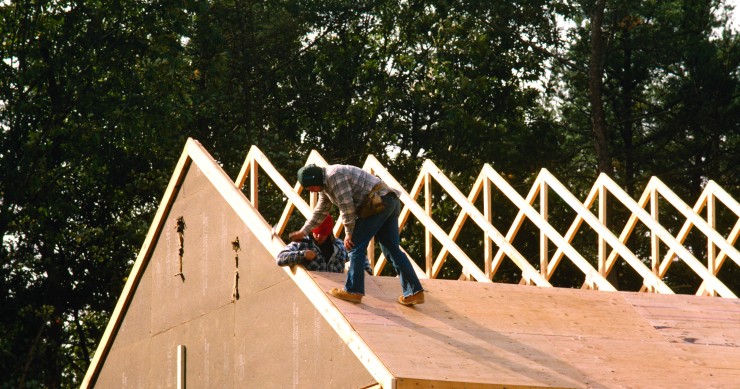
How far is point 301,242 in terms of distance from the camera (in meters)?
10.3

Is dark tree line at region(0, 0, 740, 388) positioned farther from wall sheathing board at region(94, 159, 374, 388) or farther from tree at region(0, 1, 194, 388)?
wall sheathing board at region(94, 159, 374, 388)

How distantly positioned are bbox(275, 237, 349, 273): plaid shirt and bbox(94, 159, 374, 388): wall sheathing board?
262mm

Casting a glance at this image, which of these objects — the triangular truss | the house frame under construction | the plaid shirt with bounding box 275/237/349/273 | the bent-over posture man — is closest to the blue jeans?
the bent-over posture man

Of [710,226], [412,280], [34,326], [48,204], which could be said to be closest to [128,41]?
[48,204]

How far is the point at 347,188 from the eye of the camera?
954 cm

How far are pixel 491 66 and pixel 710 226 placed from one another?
1399 cm

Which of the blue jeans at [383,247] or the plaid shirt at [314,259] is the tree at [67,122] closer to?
the plaid shirt at [314,259]

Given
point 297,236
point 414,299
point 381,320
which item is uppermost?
point 297,236

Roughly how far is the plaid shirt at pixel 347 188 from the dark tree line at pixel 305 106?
37.9 ft

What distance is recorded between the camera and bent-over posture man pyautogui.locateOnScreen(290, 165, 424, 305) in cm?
953

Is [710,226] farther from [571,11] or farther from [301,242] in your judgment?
[571,11]

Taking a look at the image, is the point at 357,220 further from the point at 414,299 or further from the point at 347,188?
the point at 414,299

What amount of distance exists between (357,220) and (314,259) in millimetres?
788

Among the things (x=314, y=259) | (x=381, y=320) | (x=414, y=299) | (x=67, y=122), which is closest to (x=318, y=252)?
(x=314, y=259)
